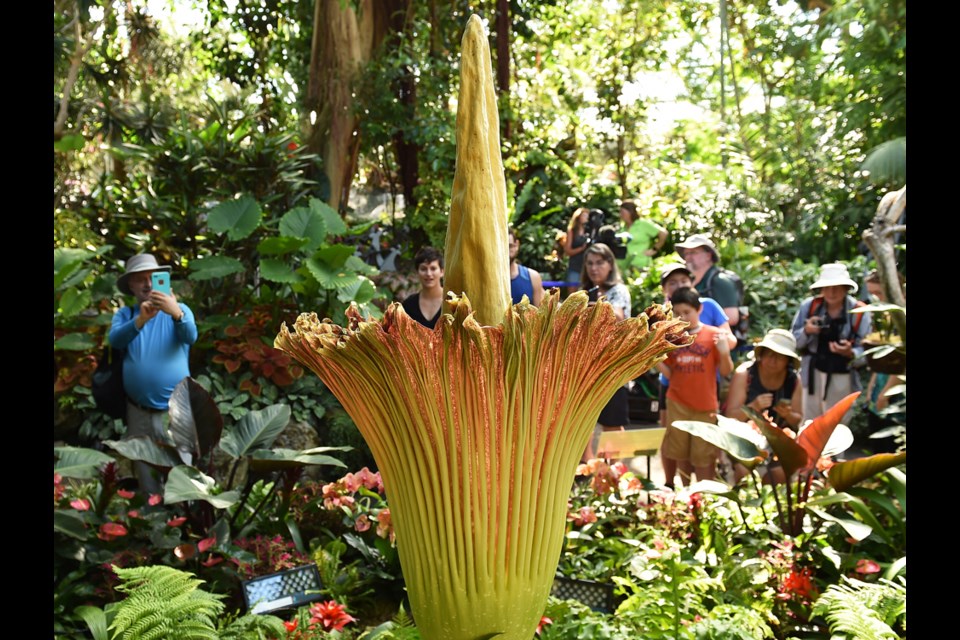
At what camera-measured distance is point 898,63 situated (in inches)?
401

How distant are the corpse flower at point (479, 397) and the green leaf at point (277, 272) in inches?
179

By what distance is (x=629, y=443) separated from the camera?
3086 mm

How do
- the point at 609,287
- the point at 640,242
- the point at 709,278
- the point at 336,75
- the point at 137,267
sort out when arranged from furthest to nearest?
the point at 640,242 < the point at 336,75 < the point at 709,278 < the point at 609,287 < the point at 137,267

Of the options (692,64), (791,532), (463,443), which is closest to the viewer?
(463,443)

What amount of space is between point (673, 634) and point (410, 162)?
265 inches

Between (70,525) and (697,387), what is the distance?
2375 millimetres

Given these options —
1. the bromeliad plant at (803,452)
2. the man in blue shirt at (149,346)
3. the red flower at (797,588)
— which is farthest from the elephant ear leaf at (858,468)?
the man in blue shirt at (149,346)

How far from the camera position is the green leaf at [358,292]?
5.18 meters

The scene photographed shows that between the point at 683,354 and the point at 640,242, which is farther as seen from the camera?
the point at 640,242

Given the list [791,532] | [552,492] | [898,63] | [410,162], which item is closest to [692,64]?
[898,63]

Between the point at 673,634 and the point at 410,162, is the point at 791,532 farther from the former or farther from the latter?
the point at 410,162

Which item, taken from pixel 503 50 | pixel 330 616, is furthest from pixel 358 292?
pixel 503 50

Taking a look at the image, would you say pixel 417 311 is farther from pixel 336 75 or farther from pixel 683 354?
pixel 336 75
